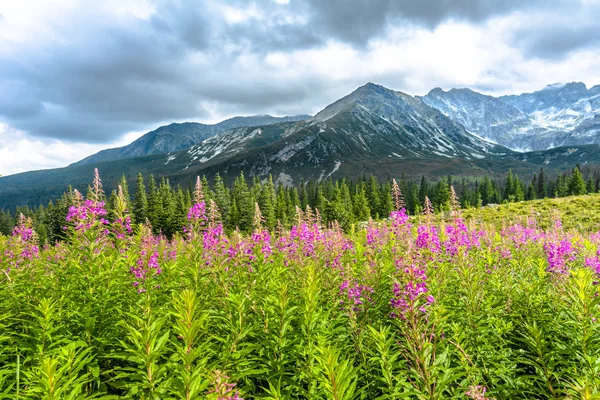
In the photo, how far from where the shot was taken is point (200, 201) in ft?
24.4

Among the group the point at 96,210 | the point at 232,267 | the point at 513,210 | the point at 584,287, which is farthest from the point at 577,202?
the point at 96,210

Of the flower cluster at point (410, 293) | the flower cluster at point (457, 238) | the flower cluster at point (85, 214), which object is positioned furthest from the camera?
the flower cluster at point (457, 238)

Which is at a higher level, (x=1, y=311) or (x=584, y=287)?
(x=1, y=311)

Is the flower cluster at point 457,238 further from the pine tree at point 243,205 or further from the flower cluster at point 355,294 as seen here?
the pine tree at point 243,205

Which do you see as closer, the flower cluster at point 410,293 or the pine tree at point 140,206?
the flower cluster at point 410,293

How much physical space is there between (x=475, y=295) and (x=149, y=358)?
204 inches

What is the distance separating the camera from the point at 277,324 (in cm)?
452

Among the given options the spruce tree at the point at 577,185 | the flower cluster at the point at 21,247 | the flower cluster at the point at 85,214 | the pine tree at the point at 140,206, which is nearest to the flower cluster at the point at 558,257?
the flower cluster at the point at 85,214

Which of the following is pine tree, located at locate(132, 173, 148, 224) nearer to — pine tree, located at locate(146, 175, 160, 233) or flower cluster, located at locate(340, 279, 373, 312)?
pine tree, located at locate(146, 175, 160, 233)

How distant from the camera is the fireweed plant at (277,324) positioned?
10.5 ft

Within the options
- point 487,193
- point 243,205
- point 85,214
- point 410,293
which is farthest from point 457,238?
point 487,193

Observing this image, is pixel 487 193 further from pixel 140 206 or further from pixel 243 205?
pixel 140 206

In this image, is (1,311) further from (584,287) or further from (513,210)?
(513,210)

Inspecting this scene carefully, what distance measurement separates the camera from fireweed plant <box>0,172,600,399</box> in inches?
126
